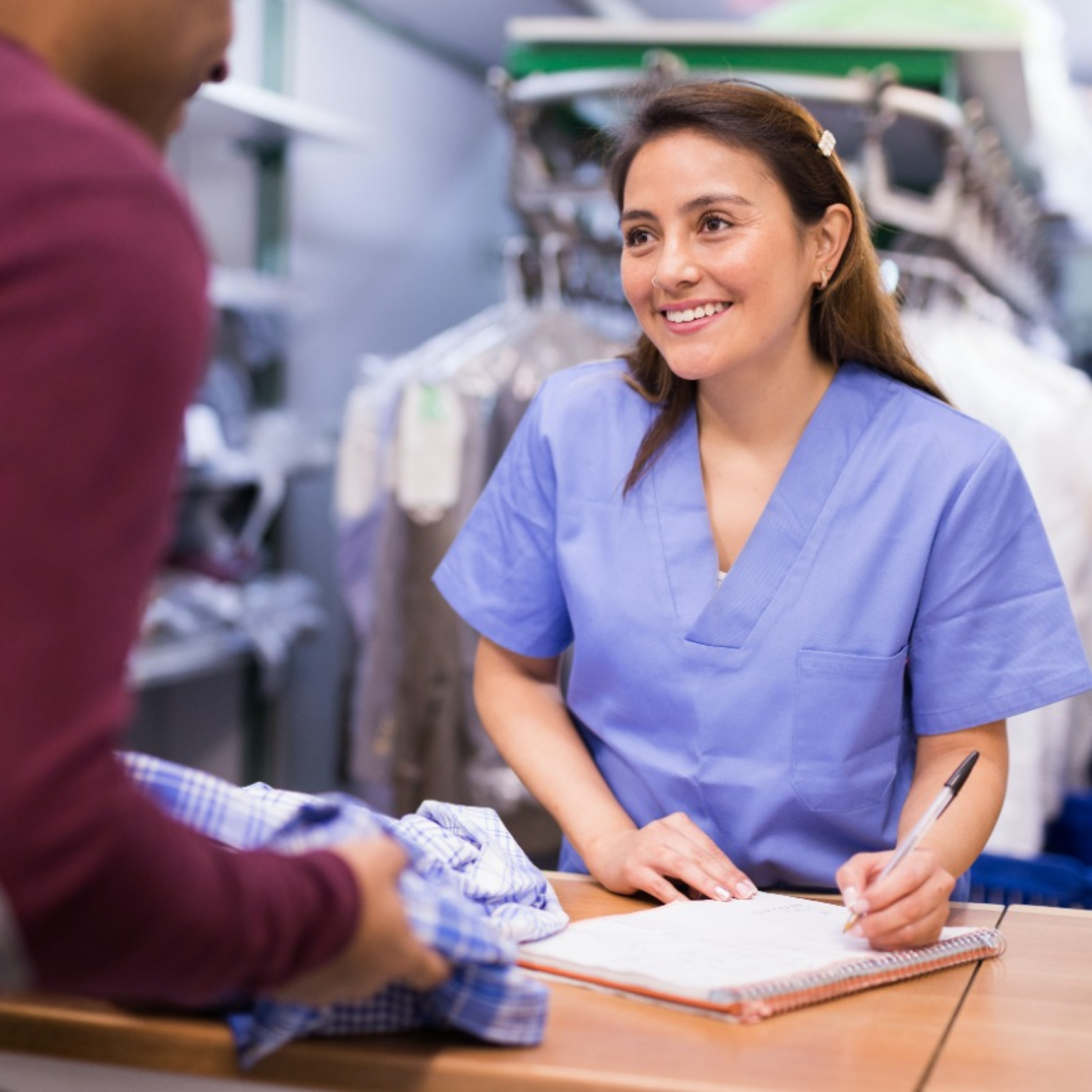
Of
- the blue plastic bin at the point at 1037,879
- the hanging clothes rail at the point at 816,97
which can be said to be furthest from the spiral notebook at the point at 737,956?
the hanging clothes rail at the point at 816,97

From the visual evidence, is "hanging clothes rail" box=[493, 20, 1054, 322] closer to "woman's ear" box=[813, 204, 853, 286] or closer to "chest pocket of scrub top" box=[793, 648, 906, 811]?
"woman's ear" box=[813, 204, 853, 286]

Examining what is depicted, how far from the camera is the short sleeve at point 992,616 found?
1463mm

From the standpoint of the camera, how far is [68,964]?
0.71m

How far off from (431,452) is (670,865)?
1779 mm

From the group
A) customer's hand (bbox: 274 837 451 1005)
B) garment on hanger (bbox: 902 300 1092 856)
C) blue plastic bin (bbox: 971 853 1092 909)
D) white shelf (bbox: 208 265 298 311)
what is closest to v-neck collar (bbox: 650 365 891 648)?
customer's hand (bbox: 274 837 451 1005)

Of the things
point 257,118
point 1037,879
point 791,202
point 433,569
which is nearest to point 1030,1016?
point 791,202

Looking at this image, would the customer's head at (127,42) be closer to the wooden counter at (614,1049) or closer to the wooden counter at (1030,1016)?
the wooden counter at (614,1049)

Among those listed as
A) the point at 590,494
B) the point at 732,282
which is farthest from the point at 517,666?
the point at 732,282

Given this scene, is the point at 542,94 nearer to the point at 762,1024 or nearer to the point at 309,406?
the point at 309,406

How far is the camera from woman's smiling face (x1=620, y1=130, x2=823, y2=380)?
1.54 metres

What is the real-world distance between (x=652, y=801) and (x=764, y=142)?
0.70 meters

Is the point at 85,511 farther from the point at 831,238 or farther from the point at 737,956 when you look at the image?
the point at 831,238

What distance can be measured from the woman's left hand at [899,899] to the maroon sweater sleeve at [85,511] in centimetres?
61

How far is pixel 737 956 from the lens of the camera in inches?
44.1
